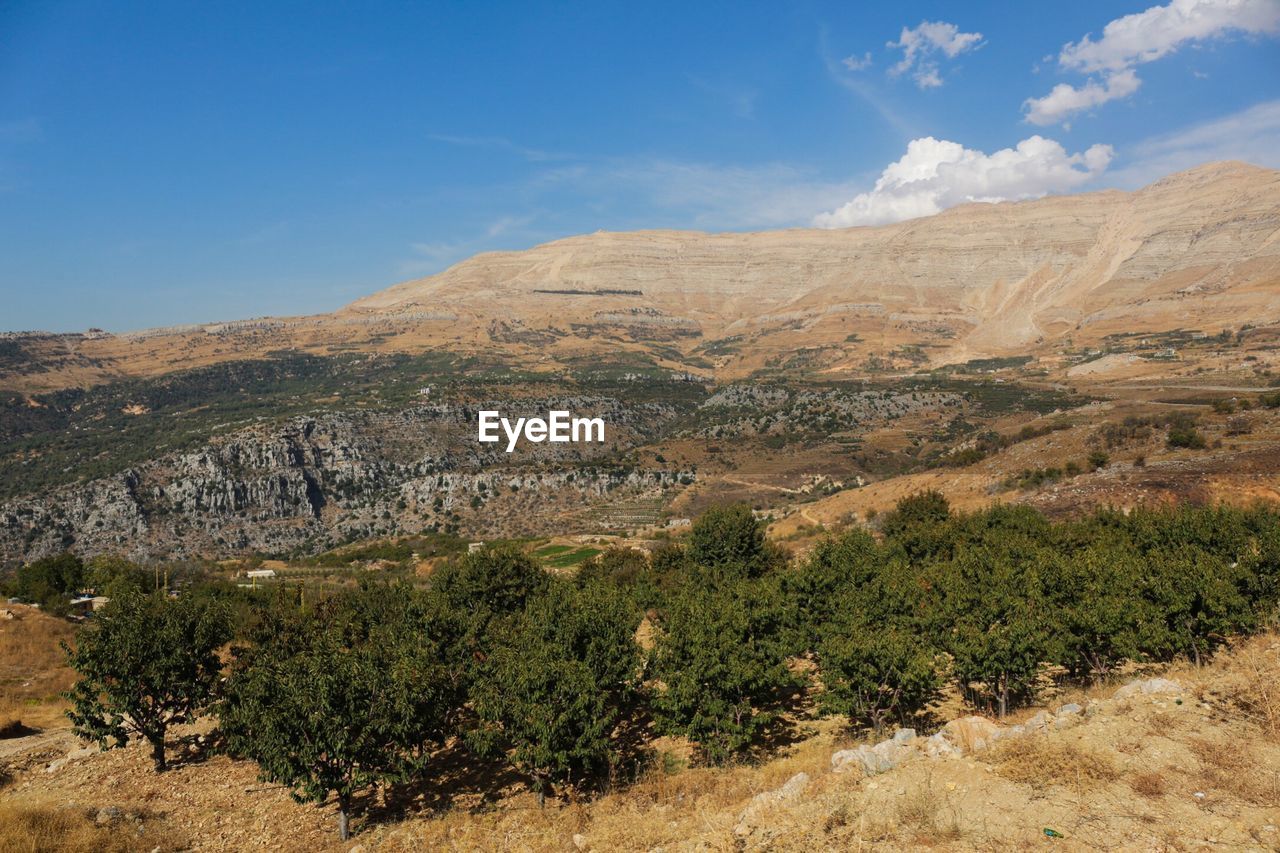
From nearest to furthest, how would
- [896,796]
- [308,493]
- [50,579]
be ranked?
[896,796], [50,579], [308,493]

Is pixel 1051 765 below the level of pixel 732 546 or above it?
above

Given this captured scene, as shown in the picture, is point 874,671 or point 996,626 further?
point 996,626

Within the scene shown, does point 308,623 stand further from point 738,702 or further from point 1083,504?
point 1083,504

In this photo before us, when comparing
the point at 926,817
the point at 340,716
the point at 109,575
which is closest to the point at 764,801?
the point at 926,817

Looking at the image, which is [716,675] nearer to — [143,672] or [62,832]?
[62,832]

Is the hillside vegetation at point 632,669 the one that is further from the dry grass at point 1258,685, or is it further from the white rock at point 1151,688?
the white rock at point 1151,688

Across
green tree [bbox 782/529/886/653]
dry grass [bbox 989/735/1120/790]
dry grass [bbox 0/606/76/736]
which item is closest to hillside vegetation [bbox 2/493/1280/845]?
dry grass [bbox 989/735/1120/790]

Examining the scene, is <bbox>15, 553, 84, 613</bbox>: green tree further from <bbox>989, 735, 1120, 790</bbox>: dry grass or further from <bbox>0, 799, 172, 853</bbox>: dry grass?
<bbox>989, 735, 1120, 790</bbox>: dry grass
